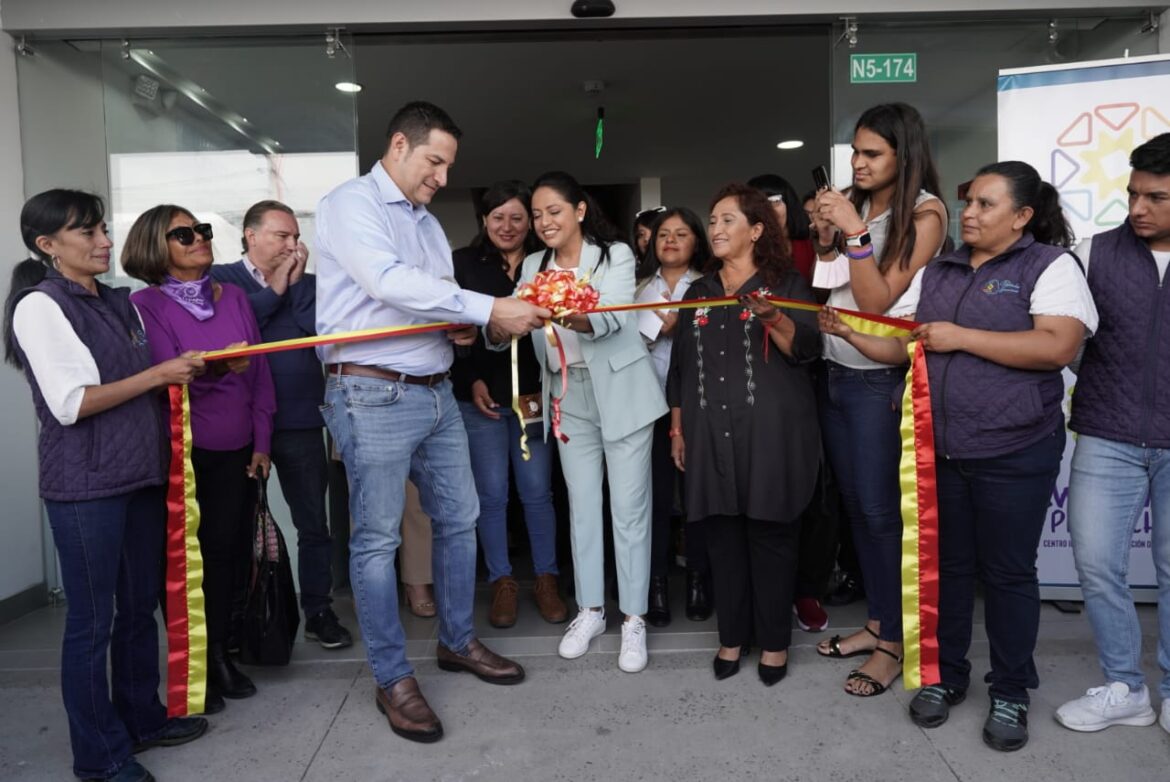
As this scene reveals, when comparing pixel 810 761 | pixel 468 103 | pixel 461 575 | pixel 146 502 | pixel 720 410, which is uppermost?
pixel 468 103

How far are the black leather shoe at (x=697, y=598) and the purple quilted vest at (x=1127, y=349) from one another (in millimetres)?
1805

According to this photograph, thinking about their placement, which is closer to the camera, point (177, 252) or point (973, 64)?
point (177, 252)

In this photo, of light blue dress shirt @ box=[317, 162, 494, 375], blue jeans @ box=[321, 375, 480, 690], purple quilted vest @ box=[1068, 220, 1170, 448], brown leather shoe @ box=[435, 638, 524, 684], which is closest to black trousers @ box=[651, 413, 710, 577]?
brown leather shoe @ box=[435, 638, 524, 684]

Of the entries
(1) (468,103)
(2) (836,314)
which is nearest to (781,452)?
(2) (836,314)

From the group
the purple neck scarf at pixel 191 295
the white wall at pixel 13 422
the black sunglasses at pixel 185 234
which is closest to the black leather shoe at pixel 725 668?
the purple neck scarf at pixel 191 295

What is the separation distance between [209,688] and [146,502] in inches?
34.6

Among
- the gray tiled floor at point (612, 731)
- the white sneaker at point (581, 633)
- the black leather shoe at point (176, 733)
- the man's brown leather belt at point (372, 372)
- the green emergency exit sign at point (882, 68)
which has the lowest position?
the gray tiled floor at point (612, 731)

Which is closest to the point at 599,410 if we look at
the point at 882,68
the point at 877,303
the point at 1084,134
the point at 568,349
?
the point at 568,349

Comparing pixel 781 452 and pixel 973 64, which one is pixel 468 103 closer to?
pixel 973 64

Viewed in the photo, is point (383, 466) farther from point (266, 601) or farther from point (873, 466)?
point (873, 466)

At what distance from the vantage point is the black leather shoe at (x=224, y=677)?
Result: 3242 mm

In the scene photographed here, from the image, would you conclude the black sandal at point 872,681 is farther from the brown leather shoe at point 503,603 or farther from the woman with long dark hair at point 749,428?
the brown leather shoe at point 503,603

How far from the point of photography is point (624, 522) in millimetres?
3553

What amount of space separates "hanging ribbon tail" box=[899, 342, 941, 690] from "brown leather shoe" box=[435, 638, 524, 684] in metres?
1.47
